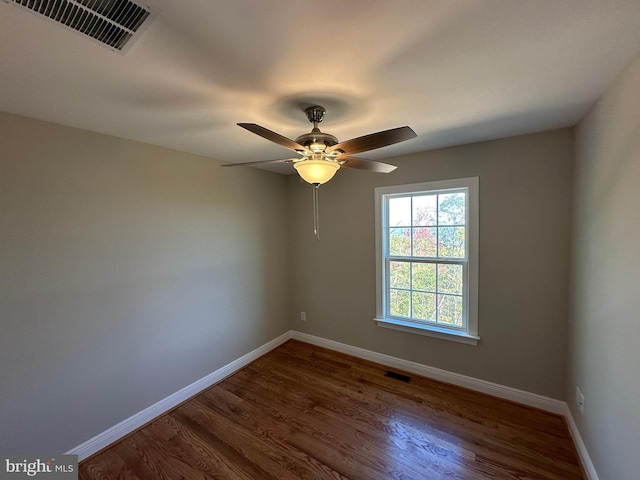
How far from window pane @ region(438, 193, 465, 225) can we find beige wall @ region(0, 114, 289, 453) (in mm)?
2155

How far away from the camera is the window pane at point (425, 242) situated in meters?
2.76

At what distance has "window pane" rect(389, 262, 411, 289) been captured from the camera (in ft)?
9.63

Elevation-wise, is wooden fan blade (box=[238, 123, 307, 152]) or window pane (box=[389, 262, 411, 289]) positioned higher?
wooden fan blade (box=[238, 123, 307, 152])

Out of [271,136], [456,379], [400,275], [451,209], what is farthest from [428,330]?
[271,136]

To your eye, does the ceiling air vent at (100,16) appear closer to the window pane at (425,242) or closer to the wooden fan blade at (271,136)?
the wooden fan blade at (271,136)

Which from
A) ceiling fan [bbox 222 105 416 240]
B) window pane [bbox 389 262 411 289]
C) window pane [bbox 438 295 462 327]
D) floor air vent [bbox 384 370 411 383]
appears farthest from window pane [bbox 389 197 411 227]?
floor air vent [bbox 384 370 411 383]

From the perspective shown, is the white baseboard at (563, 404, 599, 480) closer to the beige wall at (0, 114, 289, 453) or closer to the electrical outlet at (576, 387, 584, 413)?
the electrical outlet at (576, 387, 584, 413)

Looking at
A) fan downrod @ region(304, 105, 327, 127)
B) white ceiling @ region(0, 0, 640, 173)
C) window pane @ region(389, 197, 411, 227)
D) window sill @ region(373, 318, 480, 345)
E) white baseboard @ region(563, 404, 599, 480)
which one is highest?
white ceiling @ region(0, 0, 640, 173)

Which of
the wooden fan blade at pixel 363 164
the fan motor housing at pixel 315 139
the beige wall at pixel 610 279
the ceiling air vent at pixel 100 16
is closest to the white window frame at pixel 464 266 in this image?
the beige wall at pixel 610 279

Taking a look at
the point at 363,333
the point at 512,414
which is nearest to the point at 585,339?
the point at 512,414

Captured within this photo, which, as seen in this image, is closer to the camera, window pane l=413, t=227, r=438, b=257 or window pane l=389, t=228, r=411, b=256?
window pane l=413, t=227, r=438, b=257

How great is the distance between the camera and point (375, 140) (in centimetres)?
138

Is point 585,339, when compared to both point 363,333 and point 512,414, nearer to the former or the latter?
point 512,414

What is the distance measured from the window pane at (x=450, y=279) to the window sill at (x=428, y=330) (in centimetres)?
40
